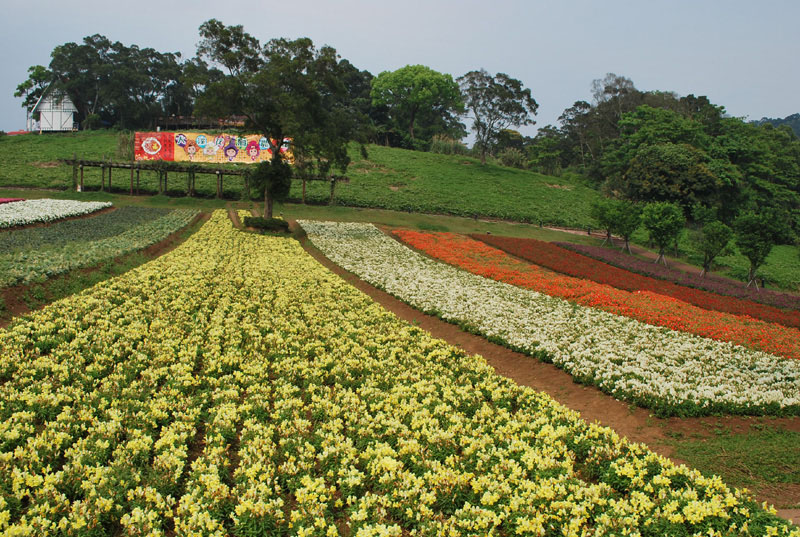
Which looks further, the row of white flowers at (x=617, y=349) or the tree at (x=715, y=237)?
the tree at (x=715, y=237)

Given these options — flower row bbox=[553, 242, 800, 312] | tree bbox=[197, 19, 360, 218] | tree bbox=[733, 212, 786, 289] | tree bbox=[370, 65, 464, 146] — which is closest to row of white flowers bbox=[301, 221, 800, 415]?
flower row bbox=[553, 242, 800, 312]

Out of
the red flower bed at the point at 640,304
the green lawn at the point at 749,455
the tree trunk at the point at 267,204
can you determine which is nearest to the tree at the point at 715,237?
the red flower bed at the point at 640,304

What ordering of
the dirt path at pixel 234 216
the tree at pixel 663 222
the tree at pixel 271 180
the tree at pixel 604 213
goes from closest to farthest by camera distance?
the tree at pixel 663 222 < the tree at pixel 271 180 < the dirt path at pixel 234 216 < the tree at pixel 604 213

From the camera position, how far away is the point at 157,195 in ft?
158

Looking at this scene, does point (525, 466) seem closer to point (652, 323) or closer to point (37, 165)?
point (652, 323)

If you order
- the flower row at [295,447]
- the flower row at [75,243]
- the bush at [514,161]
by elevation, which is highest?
the bush at [514,161]

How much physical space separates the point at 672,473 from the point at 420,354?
620cm

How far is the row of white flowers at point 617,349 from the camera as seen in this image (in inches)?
415

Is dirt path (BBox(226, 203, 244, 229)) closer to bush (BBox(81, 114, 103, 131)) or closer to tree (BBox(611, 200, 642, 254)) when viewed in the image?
tree (BBox(611, 200, 642, 254))

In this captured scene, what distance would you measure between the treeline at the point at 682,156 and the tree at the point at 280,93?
94.3ft

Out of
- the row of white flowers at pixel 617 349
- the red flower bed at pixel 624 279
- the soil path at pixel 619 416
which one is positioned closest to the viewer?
the soil path at pixel 619 416

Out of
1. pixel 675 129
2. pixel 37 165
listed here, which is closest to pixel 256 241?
pixel 37 165

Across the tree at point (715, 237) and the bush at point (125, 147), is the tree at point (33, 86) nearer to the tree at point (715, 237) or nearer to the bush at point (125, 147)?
the bush at point (125, 147)

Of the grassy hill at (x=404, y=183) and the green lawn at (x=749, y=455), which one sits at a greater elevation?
the grassy hill at (x=404, y=183)
